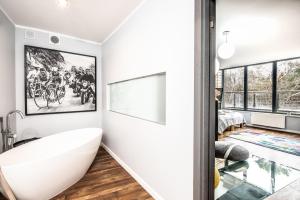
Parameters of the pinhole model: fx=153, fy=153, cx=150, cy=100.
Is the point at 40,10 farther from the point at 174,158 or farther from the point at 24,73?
the point at 174,158

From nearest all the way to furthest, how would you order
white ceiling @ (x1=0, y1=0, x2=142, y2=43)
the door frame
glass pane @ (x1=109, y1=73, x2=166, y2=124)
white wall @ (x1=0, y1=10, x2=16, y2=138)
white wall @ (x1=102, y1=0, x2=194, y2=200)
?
the door frame, white wall @ (x1=102, y1=0, x2=194, y2=200), glass pane @ (x1=109, y1=73, x2=166, y2=124), white ceiling @ (x1=0, y1=0, x2=142, y2=43), white wall @ (x1=0, y1=10, x2=16, y2=138)

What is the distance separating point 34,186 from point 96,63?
2.56 m

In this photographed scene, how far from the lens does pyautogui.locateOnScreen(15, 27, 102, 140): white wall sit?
269 centimetres

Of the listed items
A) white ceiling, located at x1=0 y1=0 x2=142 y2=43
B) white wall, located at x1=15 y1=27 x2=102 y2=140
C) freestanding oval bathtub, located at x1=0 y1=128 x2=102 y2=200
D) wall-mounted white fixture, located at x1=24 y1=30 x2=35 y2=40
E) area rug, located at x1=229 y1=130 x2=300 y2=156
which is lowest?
area rug, located at x1=229 y1=130 x2=300 y2=156

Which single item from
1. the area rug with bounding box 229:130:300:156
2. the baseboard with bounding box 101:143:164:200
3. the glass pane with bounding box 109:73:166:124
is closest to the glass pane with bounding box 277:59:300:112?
the area rug with bounding box 229:130:300:156

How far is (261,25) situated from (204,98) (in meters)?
2.66

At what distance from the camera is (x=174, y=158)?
58.2 inches

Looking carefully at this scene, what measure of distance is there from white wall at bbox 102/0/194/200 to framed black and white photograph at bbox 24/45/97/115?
1.23 meters

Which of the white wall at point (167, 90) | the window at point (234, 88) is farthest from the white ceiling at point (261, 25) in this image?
the window at point (234, 88)

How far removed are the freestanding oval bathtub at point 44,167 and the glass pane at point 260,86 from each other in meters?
5.94

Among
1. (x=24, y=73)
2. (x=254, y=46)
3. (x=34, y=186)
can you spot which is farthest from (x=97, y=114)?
(x=254, y=46)

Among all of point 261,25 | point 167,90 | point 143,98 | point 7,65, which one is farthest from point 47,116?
point 261,25

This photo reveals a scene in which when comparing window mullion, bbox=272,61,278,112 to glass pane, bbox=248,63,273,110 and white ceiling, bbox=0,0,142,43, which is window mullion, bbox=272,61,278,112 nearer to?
glass pane, bbox=248,63,273,110

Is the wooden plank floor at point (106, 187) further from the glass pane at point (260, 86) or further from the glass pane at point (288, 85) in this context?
the glass pane at point (260, 86)
